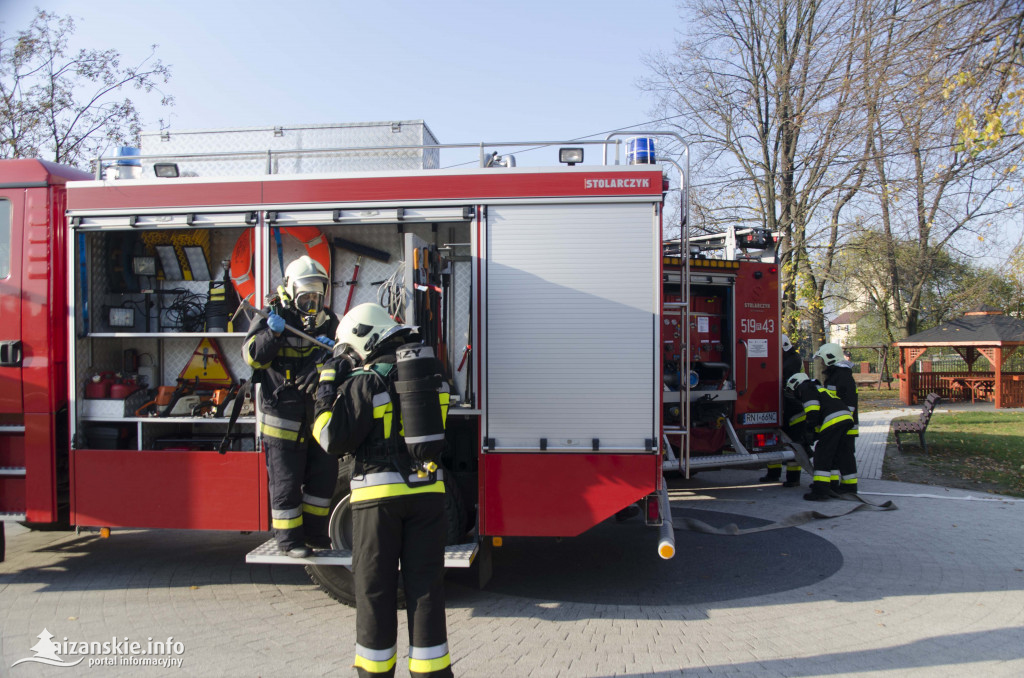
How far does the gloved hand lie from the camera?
14.1ft

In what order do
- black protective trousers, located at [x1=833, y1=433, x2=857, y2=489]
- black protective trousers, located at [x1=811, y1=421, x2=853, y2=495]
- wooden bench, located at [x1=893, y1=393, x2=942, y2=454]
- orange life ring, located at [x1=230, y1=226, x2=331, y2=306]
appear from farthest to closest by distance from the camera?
wooden bench, located at [x1=893, y1=393, x2=942, y2=454] < black protective trousers, located at [x1=833, y1=433, x2=857, y2=489] < black protective trousers, located at [x1=811, y1=421, x2=853, y2=495] < orange life ring, located at [x1=230, y1=226, x2=331, y2=306]

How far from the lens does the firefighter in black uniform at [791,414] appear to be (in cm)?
849

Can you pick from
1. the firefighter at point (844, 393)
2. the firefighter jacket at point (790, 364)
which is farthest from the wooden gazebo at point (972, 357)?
the firefighter at point (844, 393)

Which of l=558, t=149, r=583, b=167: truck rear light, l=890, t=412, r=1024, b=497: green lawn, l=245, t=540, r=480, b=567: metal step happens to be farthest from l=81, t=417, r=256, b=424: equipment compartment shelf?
l=890, t=412, r=1024, b=497: green lawn

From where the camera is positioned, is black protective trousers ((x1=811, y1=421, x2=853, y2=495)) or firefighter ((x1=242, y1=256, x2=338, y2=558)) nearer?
firefighter ((x1=242, y1=256, x2=338, y2=558))

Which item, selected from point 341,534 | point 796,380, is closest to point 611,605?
point 341,534

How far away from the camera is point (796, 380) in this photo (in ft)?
27.2

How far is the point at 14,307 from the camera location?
5156 millimetres

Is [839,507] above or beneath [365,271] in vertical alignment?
beneath

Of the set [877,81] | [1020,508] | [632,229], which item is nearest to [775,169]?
[877,81]

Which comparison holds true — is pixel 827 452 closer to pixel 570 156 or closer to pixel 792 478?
pixel 792 478

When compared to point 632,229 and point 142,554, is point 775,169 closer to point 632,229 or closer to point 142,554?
point 632,229

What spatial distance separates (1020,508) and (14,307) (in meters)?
10.2

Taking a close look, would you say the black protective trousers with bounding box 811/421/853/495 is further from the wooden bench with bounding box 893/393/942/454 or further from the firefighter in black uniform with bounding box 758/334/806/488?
the wooden bench with bounding box 893/393/942/454
